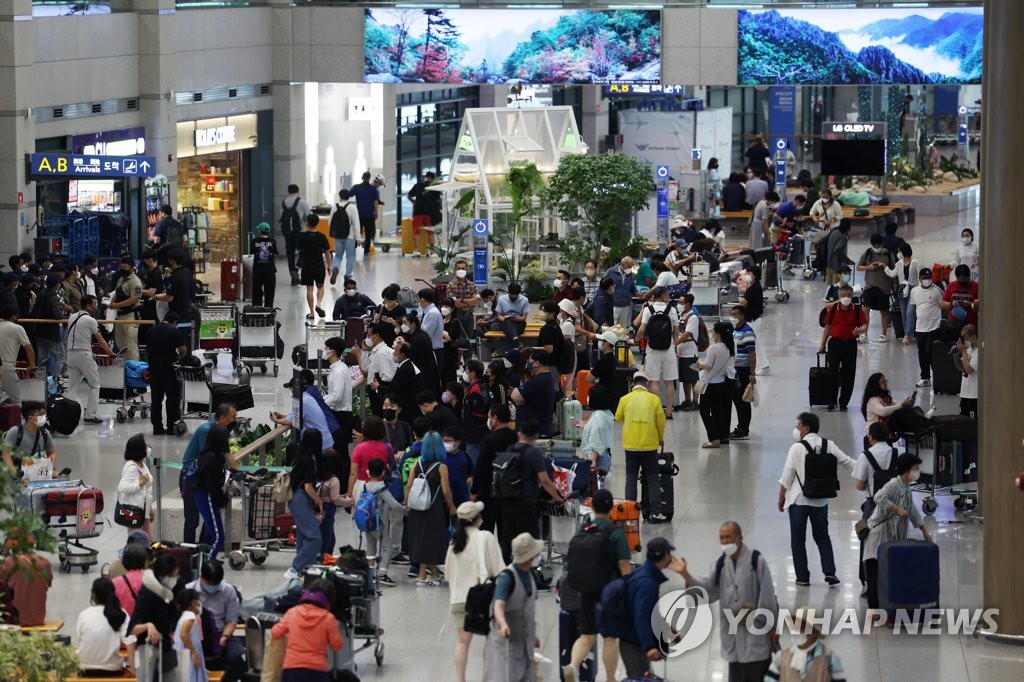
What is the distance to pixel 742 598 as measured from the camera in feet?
36.9

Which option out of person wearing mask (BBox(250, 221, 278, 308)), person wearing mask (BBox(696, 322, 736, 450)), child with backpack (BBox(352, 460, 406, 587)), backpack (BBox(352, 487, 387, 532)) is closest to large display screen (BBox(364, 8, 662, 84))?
person wearing mask (BBox(250, 221, 278, 308))

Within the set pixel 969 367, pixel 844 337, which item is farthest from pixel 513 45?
pixel 969 367

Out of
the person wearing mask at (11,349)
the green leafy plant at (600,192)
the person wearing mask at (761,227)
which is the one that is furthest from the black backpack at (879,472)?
the person wearing mask at (761,227)

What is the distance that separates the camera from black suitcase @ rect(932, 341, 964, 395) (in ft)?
68.5

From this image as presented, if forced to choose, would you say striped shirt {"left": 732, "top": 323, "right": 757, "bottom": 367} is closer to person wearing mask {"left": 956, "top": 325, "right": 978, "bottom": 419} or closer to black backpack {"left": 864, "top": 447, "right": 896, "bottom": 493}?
person wearing mask {"left": 956, "top": 325, "right": 978, "bottom": 419}

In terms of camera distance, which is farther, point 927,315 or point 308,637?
point 927,315

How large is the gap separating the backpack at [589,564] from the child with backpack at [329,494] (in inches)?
121

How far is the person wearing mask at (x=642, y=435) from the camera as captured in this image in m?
15.6

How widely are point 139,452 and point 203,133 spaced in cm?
2020

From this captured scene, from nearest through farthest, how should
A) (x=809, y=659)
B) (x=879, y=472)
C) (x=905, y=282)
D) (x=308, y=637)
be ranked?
(x=809, y=659) → (x=308, y=637) → (x=879, y=472) → (x=905, y=282)

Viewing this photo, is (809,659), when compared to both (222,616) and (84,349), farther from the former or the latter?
(84,349)

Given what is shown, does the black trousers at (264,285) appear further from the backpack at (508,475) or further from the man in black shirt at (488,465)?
the backpack at (508,475)

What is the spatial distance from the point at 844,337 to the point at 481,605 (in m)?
10.5

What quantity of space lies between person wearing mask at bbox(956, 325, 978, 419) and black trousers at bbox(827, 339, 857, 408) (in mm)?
2545
